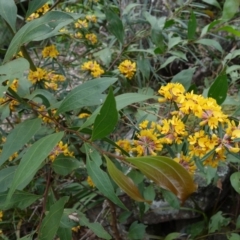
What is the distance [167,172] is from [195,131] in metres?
0.18

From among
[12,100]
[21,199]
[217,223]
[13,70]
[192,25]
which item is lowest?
[217,223]

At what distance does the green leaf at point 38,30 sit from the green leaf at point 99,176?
0.25 meters

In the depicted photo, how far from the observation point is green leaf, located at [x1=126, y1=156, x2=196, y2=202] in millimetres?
677

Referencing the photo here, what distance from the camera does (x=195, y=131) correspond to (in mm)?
839

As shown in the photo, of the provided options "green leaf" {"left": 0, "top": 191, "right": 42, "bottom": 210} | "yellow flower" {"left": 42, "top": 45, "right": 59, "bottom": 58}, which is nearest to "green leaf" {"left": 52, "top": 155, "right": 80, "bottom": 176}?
"green leaf" {"left": 0, "top": 191, "right": 42, "bottom": 210}

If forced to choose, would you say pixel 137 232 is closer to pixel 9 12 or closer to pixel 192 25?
pixel 192 25

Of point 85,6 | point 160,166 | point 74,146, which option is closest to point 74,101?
point 160,166

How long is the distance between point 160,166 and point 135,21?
1.00 meters

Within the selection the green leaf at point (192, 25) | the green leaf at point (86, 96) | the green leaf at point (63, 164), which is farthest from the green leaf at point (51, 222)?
the green leaf at point (192, 25)

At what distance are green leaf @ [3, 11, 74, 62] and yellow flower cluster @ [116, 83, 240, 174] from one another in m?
0.28

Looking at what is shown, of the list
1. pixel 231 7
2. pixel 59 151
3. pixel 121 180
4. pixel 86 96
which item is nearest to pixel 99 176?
pixel 121 180

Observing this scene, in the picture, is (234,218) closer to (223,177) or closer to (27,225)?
(223,177)

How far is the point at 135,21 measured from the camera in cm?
157

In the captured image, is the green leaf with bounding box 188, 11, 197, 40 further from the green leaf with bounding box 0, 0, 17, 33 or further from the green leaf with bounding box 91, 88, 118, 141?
the green leaf with bounding box 91, 88, 118, 141
